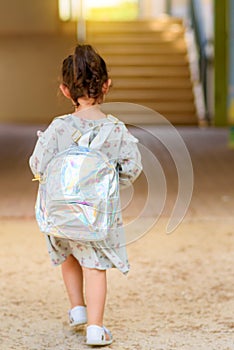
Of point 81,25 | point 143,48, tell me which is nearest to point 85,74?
point 81,25

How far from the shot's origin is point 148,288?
3.66 meters

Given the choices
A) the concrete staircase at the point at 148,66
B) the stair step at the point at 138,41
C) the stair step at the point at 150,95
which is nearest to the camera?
the concrete staircase at the point at 148,66

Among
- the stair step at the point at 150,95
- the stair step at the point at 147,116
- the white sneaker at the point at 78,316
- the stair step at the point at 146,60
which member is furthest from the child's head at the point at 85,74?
the stair step at the point at 146,60

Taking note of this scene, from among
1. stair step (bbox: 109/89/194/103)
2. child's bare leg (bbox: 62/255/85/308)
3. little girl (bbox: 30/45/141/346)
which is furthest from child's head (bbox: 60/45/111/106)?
stair step (bbox: 109/89/194/103)

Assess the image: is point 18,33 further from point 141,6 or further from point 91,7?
point 141,6

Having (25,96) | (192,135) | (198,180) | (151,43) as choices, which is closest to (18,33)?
(25,96)

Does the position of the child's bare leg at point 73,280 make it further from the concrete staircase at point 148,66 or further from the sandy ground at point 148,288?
the concrete staircase at point 148,66

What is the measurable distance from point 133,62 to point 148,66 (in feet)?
0.86

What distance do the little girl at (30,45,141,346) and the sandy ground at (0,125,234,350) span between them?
0.18 m

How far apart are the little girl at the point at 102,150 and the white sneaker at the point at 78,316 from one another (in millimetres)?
93

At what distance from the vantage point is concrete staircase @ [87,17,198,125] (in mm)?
13141

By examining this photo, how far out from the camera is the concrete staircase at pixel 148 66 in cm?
1314

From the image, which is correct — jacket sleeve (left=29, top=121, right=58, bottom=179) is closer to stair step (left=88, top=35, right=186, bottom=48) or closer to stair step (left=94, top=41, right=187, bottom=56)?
stair step (left=94, top=41, right=187, bottom=56)

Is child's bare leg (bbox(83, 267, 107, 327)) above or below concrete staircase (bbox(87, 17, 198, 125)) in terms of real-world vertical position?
above
